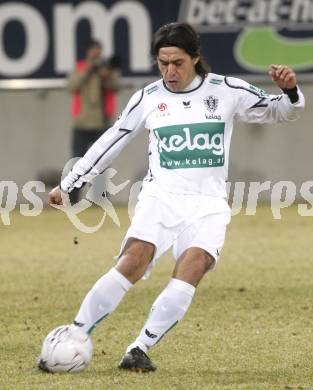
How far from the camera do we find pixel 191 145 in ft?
26.0

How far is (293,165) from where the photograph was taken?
19.7 metres

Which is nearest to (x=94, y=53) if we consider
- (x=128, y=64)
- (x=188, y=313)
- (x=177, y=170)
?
(x=128, y=64)

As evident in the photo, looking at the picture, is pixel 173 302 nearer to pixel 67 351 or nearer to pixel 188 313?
pixel 67 351

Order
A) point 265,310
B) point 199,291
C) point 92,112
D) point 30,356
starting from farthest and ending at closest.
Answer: point 92,112 → point 199,291 → point 265,310 → point 30,356

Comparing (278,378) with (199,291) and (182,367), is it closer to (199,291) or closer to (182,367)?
(182,367)

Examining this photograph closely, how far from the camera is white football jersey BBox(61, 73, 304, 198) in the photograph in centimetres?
794

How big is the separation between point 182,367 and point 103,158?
1.40 m

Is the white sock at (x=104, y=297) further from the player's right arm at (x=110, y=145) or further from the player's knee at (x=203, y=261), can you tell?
the player's right arm at (x=110, y=145)

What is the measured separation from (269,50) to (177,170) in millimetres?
11795

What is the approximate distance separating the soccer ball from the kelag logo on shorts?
1188mm

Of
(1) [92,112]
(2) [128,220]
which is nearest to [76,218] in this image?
(2) [128,220]

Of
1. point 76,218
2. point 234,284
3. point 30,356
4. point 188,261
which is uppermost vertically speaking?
point 188,261

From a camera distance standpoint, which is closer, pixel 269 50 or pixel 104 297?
pixel 104 297

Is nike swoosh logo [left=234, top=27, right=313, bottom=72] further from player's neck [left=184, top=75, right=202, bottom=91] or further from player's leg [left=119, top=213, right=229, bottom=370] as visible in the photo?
player's leg [left=119, top=213, right=229, bottom=370]
